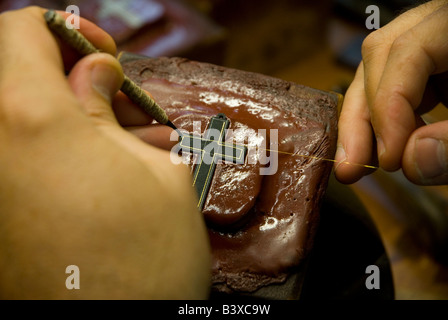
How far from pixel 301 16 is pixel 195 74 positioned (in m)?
1.86

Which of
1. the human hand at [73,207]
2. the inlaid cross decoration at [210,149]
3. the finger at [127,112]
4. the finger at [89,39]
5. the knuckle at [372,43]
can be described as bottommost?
the human hand at [73,207]

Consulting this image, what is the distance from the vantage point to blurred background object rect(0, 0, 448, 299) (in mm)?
1578

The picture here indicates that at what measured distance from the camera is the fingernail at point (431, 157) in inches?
45.3

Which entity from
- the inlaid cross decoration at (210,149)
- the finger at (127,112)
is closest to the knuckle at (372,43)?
the inlaid cross decoration at (210,149)

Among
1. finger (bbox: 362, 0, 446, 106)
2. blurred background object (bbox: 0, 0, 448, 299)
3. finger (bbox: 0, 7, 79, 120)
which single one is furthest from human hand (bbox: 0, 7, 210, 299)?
finger (bbox: 362, 0, 446, 106)

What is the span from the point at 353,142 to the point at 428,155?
259 mm

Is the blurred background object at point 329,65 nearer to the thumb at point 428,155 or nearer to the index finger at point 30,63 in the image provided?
the thumb at point 428,155

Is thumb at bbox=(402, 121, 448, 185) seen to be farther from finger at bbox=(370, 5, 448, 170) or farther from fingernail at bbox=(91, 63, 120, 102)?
fingernail at bbox=(91, 63, 120, 102)

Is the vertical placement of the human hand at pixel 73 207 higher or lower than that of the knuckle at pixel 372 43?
lower

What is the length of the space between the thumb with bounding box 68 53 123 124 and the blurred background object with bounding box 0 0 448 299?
0.79 metres

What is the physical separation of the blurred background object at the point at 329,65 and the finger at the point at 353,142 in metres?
0.23

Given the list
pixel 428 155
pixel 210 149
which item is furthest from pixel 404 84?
pixel 210 149

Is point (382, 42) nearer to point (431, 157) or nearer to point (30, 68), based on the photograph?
point (431, 157)

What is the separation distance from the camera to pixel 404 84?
4.02ft
